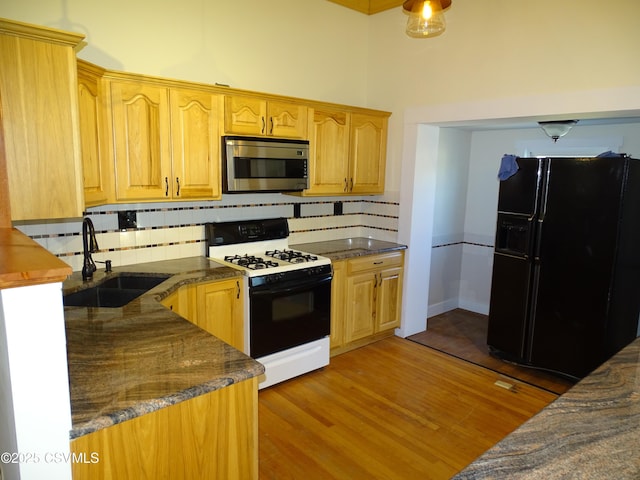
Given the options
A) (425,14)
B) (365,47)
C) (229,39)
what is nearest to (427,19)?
(425,14)

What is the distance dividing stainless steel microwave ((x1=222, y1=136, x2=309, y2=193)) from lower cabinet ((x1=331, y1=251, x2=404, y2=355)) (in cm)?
80

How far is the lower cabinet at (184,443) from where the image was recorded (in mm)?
1272

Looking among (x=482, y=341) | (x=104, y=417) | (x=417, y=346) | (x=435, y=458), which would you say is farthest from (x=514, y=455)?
(x=482, y=341)

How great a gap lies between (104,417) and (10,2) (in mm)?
2465

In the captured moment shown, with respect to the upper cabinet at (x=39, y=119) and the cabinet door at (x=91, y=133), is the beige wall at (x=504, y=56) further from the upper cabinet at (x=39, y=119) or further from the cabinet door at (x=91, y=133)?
the upper cabinet at (x=39, y=119)

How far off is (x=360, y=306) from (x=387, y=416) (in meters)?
1.12

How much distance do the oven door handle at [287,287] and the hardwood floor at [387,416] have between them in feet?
2.43

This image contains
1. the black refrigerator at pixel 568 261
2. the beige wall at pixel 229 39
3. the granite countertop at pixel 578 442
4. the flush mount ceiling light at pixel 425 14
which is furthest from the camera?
the black refrigerator at pixel 568 261

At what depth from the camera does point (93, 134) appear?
2414 mm

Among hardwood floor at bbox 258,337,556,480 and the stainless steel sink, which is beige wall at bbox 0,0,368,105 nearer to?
the stainless steel sink

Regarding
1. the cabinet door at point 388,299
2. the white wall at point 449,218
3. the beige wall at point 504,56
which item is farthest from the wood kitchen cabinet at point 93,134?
the white wall at point 449,218

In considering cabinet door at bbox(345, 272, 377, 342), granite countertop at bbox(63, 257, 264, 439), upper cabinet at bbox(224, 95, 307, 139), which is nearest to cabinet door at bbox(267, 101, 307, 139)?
upper cabinet at bbox(224, 95, 307, 139)

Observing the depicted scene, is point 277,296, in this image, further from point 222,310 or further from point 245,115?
point 245,115

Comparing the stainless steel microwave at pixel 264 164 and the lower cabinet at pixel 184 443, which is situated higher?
the stainless steel microwave at pixel 264 164
